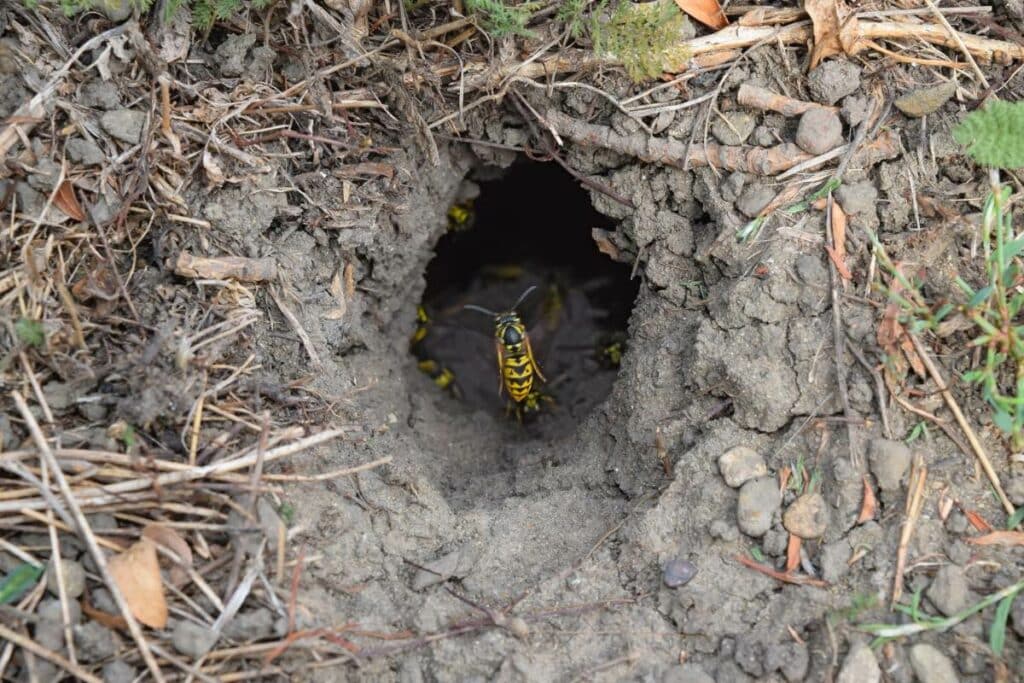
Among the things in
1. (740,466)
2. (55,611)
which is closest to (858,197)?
(740,466)

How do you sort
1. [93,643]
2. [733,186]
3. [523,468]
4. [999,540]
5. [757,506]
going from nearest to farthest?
[93,643] → [999,540] → [757,506] → [733,186] → [523,468]

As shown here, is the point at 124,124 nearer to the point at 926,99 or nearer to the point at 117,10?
the point at 117,10

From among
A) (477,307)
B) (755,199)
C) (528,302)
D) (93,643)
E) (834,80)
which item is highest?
(834,80)

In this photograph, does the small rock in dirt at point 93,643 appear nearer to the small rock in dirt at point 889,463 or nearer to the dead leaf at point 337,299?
the dead leaf at point 337,299

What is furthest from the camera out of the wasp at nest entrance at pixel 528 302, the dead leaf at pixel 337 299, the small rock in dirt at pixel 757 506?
the wasp at nest entrance at pixel 528 302

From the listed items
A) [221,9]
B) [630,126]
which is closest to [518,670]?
[630,126]

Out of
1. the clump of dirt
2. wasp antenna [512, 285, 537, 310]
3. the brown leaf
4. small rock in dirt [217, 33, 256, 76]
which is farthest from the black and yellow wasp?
the brown leaf

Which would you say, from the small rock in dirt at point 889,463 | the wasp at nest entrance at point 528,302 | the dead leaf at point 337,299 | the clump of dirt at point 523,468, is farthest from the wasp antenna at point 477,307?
the small rock in dirt at point 889,463
